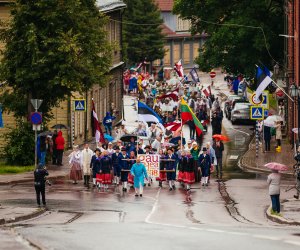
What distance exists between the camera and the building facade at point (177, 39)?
5256 inches

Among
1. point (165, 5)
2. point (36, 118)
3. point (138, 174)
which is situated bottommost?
point (138, 174)

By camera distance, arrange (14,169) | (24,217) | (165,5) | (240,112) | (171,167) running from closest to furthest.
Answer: (24,217)
(171,167)
(14,169)
(240,112)
(165,5)

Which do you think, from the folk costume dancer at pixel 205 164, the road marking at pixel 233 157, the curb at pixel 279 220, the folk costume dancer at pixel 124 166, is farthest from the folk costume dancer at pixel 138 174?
the road marking at pixel 233 157

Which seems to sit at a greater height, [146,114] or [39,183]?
[146,114]

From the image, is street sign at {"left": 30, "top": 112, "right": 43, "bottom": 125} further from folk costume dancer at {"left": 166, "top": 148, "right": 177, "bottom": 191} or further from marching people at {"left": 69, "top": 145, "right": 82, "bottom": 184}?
folk costume dancer at {"left": 166, "top": 148, "right": 177, "bottom": 191}

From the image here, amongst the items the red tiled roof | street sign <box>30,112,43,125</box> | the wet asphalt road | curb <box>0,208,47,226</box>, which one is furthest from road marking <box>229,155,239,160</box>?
the red tiled roof

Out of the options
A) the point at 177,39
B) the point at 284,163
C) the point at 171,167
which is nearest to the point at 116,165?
the point at 171,167

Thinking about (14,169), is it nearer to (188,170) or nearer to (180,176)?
(180,176)

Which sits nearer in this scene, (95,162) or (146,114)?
(95,162)

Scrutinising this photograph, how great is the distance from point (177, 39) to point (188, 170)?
98261 mm

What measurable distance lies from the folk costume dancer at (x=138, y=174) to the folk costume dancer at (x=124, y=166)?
986 mm

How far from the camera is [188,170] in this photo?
37.2 metres

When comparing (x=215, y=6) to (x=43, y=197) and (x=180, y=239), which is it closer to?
(x=43, y=197)

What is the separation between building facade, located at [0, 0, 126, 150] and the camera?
5091 cm
